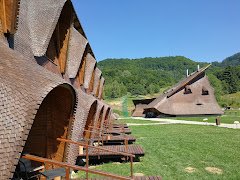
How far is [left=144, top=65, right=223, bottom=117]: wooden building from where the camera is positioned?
4494 cm

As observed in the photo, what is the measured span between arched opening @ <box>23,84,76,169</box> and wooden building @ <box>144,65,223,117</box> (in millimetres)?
38611

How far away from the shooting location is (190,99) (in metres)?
45.5

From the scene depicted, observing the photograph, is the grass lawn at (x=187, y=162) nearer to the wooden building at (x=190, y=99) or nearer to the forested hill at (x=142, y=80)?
the wooden building at (x=190, y=99)

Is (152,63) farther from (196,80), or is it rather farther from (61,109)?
(61,109)

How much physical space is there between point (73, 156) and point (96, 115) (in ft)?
19.5

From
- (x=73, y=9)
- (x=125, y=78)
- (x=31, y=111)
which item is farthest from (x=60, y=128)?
(x=125, y=78)

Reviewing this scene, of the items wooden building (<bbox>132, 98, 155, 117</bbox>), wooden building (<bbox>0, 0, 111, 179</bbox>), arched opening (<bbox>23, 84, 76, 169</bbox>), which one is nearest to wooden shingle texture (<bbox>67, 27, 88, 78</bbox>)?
wooden building (<bbox>0, 0, 111, 179</bbox>)

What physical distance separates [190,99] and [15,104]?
43122 millimetres

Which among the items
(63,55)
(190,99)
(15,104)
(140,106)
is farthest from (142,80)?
(15,104)

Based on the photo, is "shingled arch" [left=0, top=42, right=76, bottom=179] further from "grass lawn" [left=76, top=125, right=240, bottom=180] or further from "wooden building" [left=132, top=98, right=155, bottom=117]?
"wooden building" [left=132, top=98, right=155, bottom=117]

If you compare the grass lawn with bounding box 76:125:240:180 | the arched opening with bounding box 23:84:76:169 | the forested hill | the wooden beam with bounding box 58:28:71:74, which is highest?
the forested hill

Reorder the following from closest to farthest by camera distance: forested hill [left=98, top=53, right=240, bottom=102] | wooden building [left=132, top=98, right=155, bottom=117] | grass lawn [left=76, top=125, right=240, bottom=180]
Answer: grass lawn [left=76, top=125, right=240, bottom=180] < wooden building [left=132, top=98, right=155, bottom=117] < forested hill [left=98, top=53, right=240, bottom=102]

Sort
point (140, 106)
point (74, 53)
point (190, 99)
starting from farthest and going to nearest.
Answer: point (140, 106)
point (190, 99)
point (74, 53)

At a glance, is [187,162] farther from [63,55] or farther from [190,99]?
[190,99]
